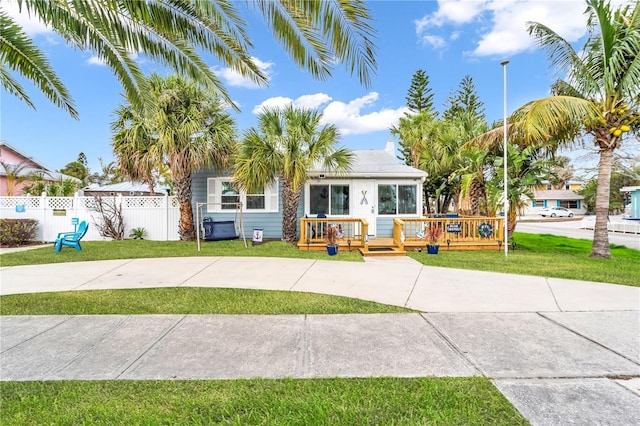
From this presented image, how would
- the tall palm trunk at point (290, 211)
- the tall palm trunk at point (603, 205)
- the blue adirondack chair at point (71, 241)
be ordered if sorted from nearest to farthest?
1. the tall palm trunk at point (603, 205)
2. the blue adirondack chair at point (71, 241)
3. the tall palm trunk at point (290, 211)

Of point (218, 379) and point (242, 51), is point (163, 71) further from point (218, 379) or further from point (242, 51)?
point (218, 379)

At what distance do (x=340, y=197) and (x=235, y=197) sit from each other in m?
4.00

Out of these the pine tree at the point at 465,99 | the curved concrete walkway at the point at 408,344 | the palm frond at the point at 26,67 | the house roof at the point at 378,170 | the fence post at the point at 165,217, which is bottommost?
the curved concrete walkway at the point at 408,344

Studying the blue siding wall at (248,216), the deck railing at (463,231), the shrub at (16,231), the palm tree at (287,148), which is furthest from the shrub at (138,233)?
the deck railing at (463,231)

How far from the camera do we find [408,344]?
11.0 feet

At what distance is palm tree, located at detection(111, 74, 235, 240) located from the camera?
10.4m

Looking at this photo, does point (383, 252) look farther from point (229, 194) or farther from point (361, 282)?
point (229, 194)

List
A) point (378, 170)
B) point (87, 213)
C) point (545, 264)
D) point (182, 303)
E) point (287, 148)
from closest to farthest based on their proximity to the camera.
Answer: point (182, 303) < point (545, 264) < point (287, 148) < point (378, 170) < point (87, 213)

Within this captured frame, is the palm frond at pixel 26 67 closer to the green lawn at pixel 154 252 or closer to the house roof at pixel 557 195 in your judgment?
the green lawn at pixel 154 252

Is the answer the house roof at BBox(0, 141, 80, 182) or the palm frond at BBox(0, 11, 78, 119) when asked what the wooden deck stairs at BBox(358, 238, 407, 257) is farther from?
the house roof at BBox(0, 141, 80, 182)

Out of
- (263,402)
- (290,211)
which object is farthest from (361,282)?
(290,211)

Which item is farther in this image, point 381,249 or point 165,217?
point 165,217

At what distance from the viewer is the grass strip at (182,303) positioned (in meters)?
4.38

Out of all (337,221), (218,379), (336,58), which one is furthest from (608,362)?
(337,221)
